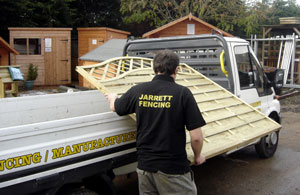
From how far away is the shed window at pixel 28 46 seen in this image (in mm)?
16672

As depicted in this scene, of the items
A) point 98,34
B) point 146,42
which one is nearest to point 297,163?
point 146,42

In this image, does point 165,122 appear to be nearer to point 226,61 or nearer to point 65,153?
point 65,153

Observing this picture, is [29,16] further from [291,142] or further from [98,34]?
[291,142]

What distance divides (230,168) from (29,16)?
16.3 meters

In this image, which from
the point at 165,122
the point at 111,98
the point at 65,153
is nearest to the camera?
the point at 165,122

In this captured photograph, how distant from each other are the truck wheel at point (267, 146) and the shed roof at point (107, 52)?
8.26 meters

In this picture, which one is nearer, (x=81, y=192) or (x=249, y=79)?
(x=81, y=192)

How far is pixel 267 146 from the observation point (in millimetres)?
6734

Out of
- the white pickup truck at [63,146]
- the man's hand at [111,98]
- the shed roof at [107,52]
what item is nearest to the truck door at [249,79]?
the white pickup truck at [63,146]

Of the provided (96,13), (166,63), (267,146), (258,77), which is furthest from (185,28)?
(166,63)

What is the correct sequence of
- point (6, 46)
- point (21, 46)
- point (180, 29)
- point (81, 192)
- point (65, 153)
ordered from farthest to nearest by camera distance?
1. point (180, 29)
2. point (21, 46)
3. point (6, 46)
4. point (81, 192)
5. point (65, 153)

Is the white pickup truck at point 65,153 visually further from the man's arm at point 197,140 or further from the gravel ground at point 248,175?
the gravel ground at point 248,175

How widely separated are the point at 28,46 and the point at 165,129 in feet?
50.0

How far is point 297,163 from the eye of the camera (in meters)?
6.52
